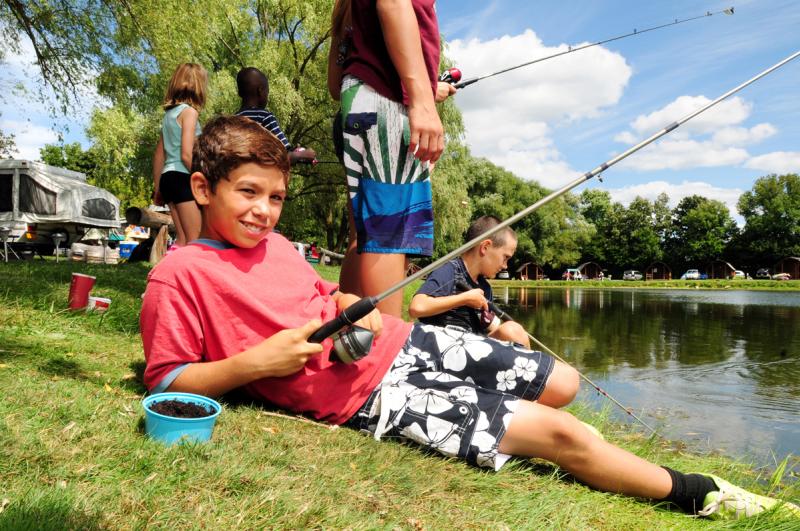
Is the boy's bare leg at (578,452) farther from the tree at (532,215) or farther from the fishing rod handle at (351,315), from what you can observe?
the tree at (532,215)


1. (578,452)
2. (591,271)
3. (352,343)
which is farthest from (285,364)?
(591,271)

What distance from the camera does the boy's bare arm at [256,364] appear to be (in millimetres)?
1954

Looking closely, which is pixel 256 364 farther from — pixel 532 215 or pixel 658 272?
pixel 658 272

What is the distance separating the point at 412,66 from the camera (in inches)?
95.8

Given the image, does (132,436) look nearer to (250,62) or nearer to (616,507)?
(616,507)

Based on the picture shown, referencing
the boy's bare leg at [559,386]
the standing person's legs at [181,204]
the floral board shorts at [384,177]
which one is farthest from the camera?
the standing person's legs at [181,204]

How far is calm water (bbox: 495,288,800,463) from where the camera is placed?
17.0 feet

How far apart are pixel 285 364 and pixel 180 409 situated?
1.15ft

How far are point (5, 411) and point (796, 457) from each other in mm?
4972

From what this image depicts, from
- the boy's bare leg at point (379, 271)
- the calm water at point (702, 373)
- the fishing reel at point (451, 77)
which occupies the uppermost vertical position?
the fishing reel at point (451, 77)

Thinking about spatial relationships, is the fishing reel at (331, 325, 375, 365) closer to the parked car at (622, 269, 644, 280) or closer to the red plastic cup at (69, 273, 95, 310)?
the red plastic cup at (69, 273, 95, 310)

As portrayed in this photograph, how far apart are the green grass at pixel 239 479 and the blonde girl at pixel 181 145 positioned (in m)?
1.74

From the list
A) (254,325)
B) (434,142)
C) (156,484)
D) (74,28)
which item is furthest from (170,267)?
(74,28)

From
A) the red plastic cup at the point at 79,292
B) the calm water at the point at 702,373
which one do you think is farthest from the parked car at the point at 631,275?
the red plastic cup at the point at 79,292
